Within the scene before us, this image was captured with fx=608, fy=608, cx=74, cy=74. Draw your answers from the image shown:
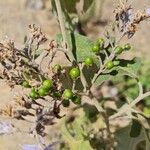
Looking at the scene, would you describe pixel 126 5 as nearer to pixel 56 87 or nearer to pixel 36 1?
pixel 56 87

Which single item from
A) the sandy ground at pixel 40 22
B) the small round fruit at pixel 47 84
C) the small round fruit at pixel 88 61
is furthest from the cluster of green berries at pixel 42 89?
the sandy ground at pixel 40 22

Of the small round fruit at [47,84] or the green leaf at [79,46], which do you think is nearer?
the small round fruit at [47,84]

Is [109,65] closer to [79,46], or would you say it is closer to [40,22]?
[79,46]

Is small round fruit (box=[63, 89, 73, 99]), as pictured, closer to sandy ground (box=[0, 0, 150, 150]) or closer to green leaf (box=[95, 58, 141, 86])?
green leaf (box=[95, 58, 141, 86])

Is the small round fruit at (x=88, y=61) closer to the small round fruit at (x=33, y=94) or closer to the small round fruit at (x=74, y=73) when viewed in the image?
the small round fruit at (x=74, y=73)

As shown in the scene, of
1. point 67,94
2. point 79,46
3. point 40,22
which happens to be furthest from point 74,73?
point 40,22

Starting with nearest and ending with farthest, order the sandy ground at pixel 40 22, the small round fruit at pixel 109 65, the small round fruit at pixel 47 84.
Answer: the small round fruit at pixel 47 84, the small round fruit at pixel 109 65, the sandy ground at pixel 40 22

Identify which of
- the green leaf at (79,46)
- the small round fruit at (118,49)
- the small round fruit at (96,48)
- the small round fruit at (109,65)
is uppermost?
the green leaf at (79,46)
